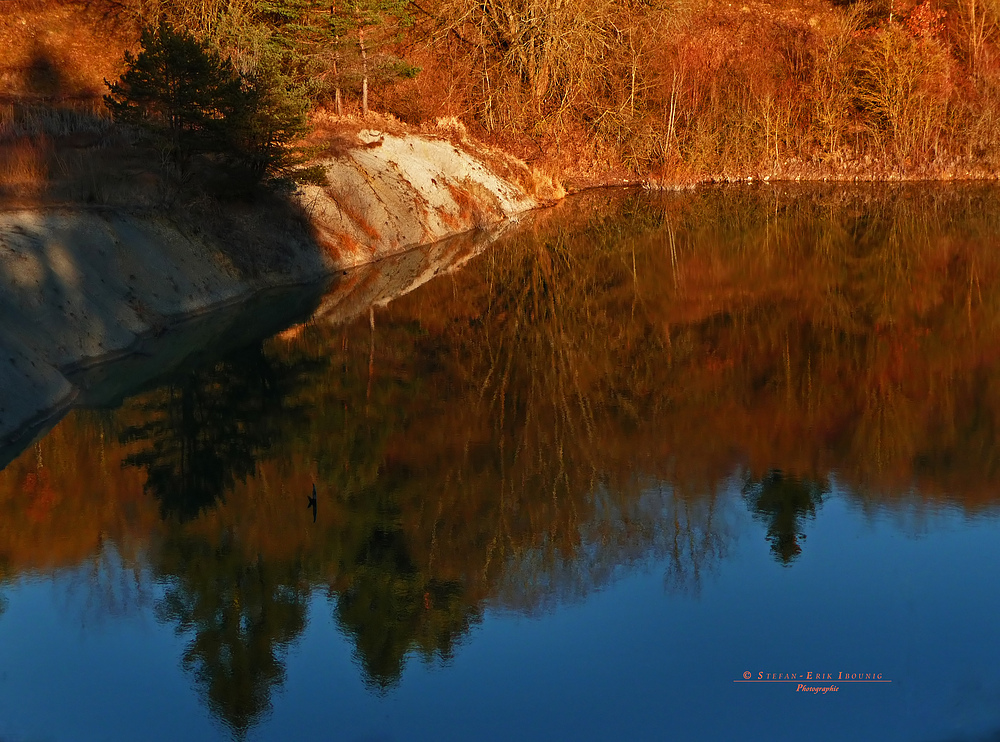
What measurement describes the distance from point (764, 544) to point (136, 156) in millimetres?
24800

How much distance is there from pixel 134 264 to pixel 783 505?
18.0 m

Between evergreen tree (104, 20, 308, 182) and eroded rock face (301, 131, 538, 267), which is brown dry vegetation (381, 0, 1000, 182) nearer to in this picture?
eroded rock face (301, 131, 538, 267)

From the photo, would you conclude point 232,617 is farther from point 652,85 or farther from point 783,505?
point 652,85

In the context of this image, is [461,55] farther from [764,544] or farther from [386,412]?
[764,544]

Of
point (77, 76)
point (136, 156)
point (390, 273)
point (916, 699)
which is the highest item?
point (77, 76)

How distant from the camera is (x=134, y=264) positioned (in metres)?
27.6

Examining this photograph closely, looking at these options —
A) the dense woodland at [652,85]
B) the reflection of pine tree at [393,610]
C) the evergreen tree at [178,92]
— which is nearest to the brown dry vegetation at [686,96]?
the dense woodland at [652,85]

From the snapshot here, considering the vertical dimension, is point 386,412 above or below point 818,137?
below

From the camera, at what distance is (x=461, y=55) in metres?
64.7

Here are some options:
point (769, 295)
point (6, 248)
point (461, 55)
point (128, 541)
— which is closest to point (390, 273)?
point (769, 295)

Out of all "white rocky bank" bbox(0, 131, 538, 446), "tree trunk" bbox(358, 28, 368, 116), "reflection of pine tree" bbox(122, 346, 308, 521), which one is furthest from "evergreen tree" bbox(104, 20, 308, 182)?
"tree trunk" bbox(358, 28, 368, 116)

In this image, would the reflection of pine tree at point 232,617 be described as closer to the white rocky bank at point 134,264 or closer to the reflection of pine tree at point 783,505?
the white rocky bank at point 134,264

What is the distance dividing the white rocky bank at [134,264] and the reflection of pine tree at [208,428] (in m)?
2.01

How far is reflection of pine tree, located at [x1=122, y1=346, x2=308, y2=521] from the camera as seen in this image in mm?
17875
